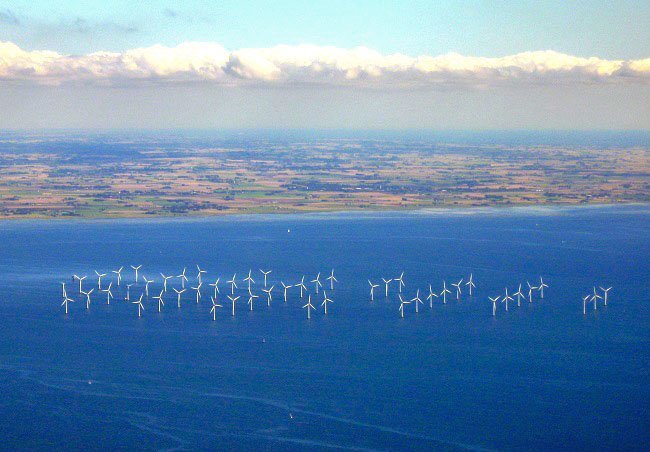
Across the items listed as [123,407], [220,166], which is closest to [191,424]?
[123,407]

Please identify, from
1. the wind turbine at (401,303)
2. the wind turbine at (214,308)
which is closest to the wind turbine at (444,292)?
the wind turbine at (401,303)

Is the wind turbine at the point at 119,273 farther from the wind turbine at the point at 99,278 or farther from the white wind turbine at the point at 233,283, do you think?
the white wind turbine at the point at 233,283

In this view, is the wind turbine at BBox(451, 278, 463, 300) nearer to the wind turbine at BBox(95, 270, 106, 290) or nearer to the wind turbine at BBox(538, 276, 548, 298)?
the wind turbine at BBox(538, 276, 548, 298)

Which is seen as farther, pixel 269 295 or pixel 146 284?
pixel 146 284

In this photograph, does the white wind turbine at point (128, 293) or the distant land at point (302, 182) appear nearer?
the white wind turbine at point (128, 293)

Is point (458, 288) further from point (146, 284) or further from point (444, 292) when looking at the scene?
point (146, 284)

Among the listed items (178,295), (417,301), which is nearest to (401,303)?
(417,301)

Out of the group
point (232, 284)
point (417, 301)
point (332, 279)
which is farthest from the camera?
point (332, 279)

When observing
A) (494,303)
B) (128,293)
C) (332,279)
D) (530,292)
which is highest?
(494,303)
